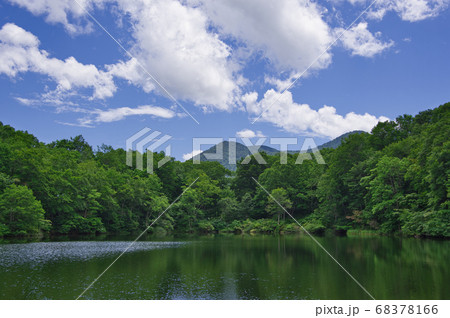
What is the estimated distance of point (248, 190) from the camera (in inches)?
2237

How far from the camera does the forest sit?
28.6 m

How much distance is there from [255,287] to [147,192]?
3901 cm

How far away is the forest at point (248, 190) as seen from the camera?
28578mm

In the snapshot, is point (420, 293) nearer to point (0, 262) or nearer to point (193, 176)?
point (0, 262)

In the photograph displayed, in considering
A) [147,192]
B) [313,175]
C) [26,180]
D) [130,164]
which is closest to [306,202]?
[313,175]

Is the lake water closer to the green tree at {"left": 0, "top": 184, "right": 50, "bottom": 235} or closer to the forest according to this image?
the green tree at {"left": 0, "top": 184, "right": 50, "bottom": 235}

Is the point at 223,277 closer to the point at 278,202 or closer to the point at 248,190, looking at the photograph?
the point at 278,202
